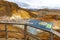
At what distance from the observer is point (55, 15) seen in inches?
119

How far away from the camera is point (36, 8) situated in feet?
9.81

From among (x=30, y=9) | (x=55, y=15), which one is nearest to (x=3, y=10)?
(x=30, y=9)

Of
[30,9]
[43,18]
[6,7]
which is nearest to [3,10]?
[6,7]

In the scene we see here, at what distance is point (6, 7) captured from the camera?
9.79 ft

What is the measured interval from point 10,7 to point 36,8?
448 millimetres

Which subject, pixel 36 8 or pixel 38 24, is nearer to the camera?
pixel 38 24

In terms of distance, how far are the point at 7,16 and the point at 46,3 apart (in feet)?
2.33

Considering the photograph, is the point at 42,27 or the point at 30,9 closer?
the point at 42,27

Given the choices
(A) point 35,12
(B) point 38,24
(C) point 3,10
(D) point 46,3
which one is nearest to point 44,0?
(D) point 46,3

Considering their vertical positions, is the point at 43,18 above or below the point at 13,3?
below

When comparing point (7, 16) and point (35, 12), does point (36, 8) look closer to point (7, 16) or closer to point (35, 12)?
point (35, 12)

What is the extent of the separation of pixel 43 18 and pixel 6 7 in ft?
2.20

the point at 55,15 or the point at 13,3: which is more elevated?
the point at 13,3

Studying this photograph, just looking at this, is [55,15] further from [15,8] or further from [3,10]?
[3,10]
